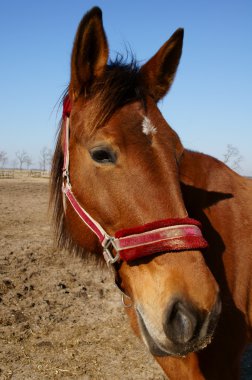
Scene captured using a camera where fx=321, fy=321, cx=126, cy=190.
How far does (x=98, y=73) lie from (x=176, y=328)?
1887 millimetres

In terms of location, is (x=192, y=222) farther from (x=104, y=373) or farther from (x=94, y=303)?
(x=94, y=303)

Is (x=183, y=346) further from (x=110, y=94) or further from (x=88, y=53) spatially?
(x=88, y=53)

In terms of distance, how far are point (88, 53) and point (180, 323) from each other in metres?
1.99

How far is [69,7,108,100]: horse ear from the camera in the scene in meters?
2.28

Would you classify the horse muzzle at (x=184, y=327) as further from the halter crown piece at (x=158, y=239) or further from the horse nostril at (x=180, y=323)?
the halter crown piece at (x=158, y=239)

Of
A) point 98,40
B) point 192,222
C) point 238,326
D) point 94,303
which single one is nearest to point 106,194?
point 192,222

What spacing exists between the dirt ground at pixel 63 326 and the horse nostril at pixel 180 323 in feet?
7.64

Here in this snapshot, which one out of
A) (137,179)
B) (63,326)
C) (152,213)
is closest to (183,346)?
(152,213)

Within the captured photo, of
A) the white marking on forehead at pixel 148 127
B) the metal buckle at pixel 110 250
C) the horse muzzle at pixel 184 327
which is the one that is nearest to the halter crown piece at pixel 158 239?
the metal buckle at pixel 110 250

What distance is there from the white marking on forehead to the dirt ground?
79.1 inches

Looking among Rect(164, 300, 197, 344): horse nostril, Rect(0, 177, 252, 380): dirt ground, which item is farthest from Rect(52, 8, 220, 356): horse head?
Rect(0, 177, 252, 380): dirt ground

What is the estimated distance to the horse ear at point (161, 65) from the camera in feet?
8.81

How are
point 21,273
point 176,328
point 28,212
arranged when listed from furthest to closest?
point 28,212 → point 21,273 → point 176,328

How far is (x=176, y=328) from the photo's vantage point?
1.78m
